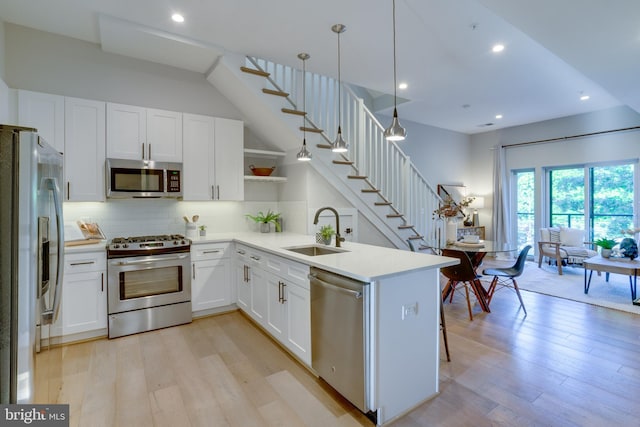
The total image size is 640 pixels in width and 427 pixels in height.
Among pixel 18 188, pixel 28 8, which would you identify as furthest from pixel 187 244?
pixel 28 8

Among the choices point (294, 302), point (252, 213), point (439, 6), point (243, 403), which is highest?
point (439, 6)

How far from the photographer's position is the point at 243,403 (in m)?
2.19

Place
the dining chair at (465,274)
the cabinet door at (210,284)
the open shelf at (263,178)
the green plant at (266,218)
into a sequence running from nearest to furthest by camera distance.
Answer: the dining chair at (465,274)
the cabinet door at (210,284)
the open shelf at (263,178)
the green plant at (266,218)

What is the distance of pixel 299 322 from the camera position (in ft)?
8.39

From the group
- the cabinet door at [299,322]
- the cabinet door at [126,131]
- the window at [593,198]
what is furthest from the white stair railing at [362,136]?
the window at [593,198]

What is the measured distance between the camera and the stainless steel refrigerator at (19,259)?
1357 mm

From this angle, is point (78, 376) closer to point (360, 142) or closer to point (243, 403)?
point (243, 403)

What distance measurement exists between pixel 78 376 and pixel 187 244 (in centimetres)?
148

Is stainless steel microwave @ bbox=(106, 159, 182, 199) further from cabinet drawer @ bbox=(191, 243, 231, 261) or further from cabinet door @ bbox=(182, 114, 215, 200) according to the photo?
cabinet drawer @ bbox=(191, 243, 231, 261)

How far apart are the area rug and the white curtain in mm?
1375

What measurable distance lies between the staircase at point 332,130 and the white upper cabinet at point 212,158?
0.45 meters

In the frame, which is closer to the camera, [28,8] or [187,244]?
[28,8]

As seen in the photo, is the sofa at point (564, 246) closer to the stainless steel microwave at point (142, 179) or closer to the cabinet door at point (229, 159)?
the cabinet door at point (229, 159)

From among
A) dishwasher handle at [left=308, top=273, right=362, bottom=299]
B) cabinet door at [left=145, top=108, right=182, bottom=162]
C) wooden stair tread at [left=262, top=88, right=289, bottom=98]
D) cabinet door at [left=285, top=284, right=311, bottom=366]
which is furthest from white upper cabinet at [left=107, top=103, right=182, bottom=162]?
dishwasher handle at [left=308, top=273, right=362, bottom=299]
